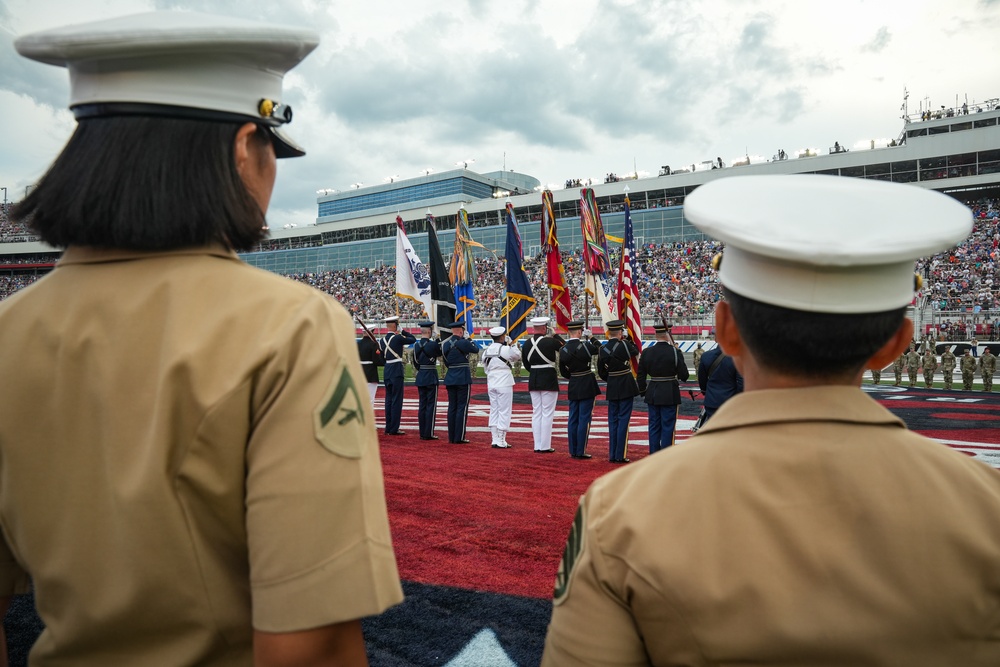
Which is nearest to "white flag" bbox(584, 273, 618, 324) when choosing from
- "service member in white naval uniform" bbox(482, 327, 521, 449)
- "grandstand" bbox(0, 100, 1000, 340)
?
"service member in white naval uniform" bbox(482, 327, 521, 449)

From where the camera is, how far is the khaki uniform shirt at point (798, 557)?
97cm

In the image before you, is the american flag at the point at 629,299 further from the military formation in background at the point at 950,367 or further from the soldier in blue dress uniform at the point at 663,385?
the military formation in background at the point at 950,367

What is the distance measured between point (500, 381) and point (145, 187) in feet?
31.6

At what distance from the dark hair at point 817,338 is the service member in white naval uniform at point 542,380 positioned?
27.1 feet

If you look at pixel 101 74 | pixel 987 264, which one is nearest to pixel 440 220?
pixel 987 264

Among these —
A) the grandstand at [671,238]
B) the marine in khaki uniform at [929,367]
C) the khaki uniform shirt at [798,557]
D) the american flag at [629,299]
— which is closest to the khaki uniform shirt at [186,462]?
the khaki uniform shirt at [798,557]

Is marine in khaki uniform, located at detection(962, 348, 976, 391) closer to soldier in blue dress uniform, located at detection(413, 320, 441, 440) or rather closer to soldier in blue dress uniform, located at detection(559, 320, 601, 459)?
soldier in blue dress uniform, located at detection(559, 320, 601, 459)

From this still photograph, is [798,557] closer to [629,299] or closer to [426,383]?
[629,299]

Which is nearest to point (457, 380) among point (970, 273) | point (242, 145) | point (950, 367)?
point (242, 145)

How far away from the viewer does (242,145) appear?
3.94ft

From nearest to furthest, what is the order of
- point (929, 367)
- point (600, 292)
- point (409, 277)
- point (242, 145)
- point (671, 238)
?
point (242, 145) < point (600, 292) < point (409, 277) < point (929, 367) < point (671, 238)

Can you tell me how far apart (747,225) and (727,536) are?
52cm

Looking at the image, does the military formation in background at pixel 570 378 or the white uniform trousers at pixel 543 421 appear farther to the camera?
the white uniform trousers at pixel 543 421

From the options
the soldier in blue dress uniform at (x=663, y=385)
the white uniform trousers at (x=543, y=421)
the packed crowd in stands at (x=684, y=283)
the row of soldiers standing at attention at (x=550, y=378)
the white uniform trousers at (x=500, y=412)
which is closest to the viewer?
the soldier in blue dress uniform at (x=663, y=385)
